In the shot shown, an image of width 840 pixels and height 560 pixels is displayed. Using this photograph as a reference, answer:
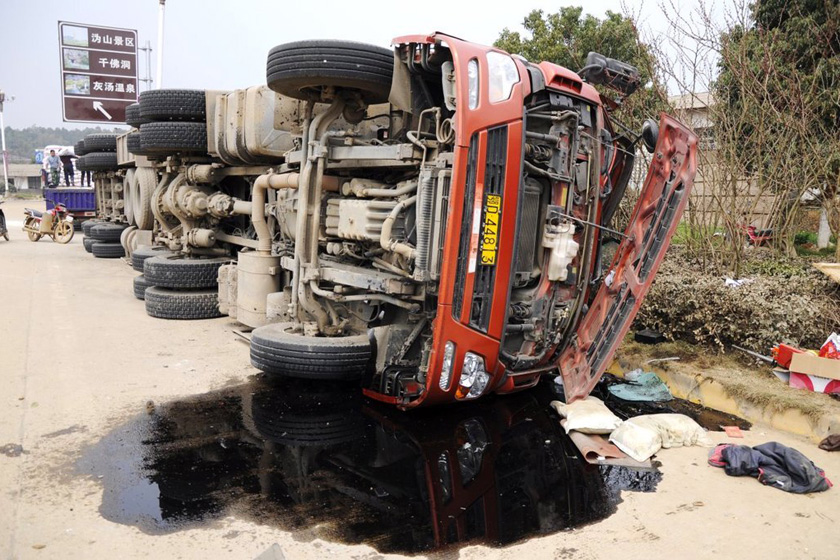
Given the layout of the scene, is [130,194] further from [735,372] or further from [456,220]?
[735,372]

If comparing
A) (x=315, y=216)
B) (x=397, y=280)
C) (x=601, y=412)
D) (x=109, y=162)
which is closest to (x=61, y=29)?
(x=109, y=162)

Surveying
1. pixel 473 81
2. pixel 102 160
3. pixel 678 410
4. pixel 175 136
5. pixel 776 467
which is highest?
pixel 473 81

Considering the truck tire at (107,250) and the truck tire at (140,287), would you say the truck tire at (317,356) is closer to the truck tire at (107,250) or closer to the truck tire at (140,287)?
the truck tire at (140,287)

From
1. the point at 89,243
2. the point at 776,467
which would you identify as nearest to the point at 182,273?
the point at 776,467

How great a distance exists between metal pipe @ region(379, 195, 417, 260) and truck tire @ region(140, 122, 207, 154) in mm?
4331

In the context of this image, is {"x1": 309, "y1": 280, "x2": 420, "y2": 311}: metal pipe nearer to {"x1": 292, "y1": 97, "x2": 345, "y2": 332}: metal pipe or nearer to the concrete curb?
{"x1": 292, "y1": 97, "x2": 345, "y2": 332}: metal pipe

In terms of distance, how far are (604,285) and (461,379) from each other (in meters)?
1.43

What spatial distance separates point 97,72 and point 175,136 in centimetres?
1313

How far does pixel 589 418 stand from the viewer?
4230 millimetres

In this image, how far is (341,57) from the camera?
4.64m

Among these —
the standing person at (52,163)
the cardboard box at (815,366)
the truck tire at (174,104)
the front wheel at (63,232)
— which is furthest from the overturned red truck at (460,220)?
the standing person at (52,163)

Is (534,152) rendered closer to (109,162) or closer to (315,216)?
(315,216)

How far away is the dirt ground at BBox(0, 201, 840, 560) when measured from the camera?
2.93 meters

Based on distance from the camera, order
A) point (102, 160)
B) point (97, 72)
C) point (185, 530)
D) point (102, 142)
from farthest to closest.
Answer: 1. point (97, 72)
2. point (102, 142)
3. point (102, 160)
4. point (185, 530)
